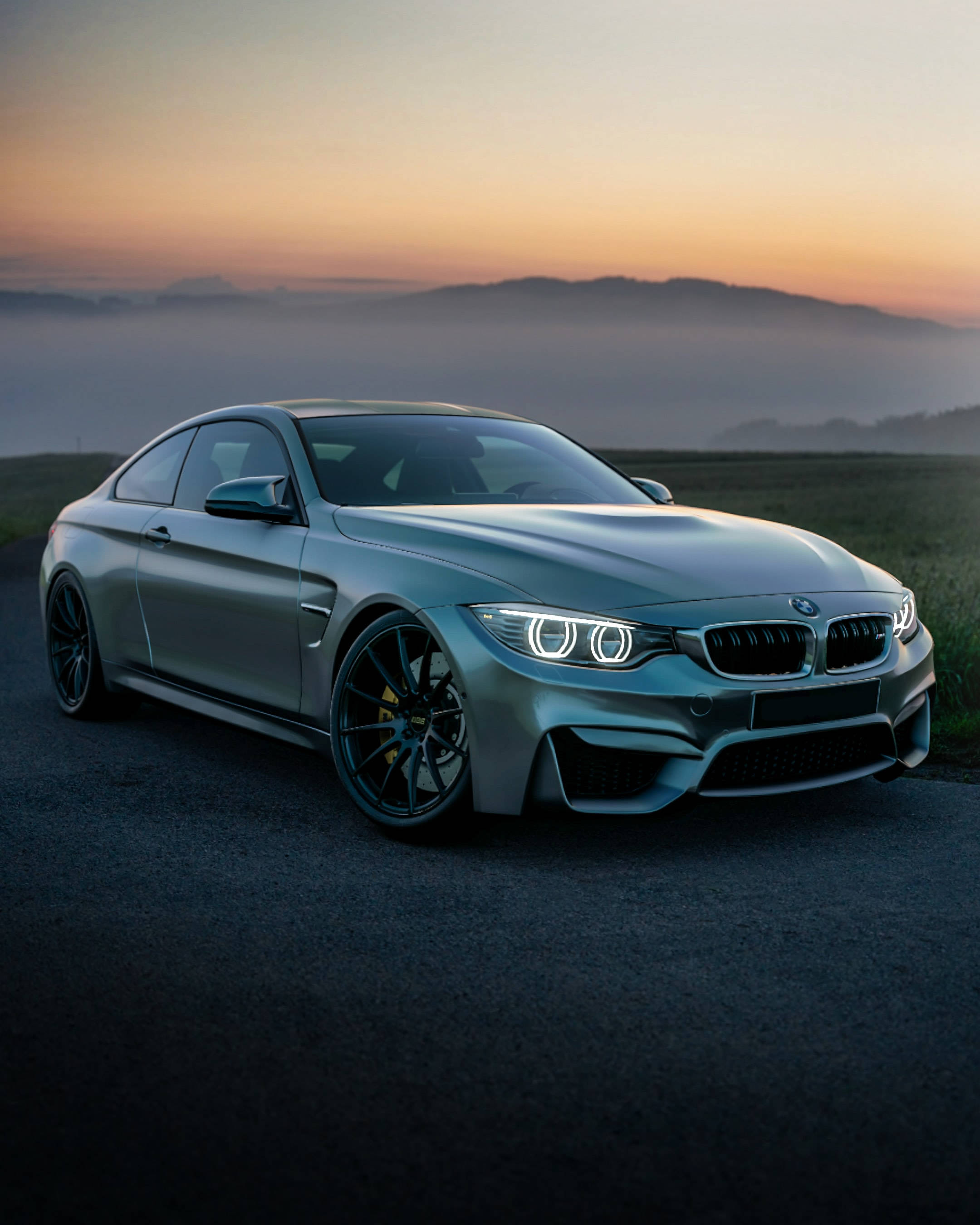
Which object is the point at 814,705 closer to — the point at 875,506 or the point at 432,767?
the point at 432,767

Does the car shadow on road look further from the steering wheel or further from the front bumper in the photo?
the steering wheel

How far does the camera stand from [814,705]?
453cm

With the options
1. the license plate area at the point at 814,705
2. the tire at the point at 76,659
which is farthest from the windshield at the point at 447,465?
the tire at the point at 76,659

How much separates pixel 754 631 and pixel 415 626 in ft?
3.79

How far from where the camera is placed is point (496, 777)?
4359 mm

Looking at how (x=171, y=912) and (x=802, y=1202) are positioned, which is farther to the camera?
(x=171, y=912)

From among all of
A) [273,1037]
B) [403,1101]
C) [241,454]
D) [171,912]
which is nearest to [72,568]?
[241,454]

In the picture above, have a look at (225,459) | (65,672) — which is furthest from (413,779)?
(65,672)

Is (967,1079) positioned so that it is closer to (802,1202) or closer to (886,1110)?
(886,1110)

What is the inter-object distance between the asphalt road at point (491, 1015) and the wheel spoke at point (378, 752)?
0.80 ft

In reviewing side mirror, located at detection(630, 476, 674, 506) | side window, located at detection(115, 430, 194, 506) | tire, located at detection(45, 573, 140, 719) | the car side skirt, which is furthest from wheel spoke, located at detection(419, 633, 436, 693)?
tire, located at detection(45, 573, 140, 719)

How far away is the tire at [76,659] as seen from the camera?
6898mm

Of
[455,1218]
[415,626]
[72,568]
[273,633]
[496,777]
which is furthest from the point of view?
[72,568]

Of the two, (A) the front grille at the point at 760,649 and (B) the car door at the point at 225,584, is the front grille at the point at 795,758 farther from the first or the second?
(B) the car door at the point at 225,584
